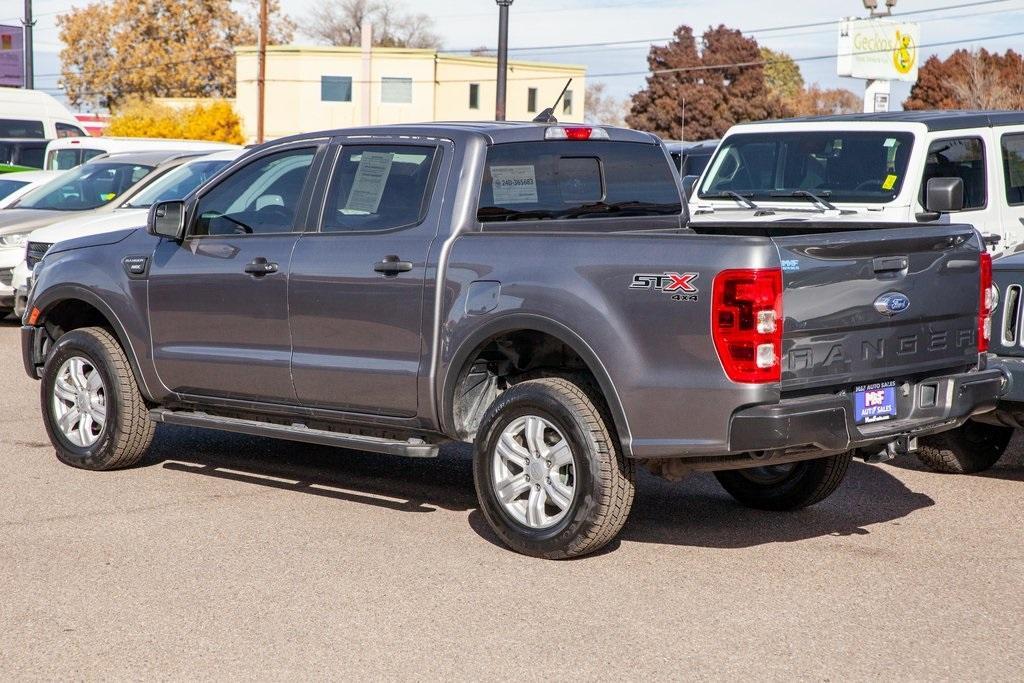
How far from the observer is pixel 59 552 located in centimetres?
617

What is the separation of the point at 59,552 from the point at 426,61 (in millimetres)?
62489

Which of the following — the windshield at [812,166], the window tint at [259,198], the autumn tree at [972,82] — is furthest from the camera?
the autumn tree at [972,82]

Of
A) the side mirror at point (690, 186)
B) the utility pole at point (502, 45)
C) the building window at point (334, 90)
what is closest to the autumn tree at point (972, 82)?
the utility pole at point (502, 45)

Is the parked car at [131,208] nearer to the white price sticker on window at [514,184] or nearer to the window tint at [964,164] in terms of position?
the window tint at [964,164]

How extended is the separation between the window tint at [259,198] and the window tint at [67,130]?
23.1 meters

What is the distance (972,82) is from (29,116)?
1169 inches

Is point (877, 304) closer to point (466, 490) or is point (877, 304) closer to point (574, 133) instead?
point (574, 133)

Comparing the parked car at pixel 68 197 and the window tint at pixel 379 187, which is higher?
the window tint at pixel 379 187

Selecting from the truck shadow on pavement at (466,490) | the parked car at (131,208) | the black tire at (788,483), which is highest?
the parked car at (131,208)

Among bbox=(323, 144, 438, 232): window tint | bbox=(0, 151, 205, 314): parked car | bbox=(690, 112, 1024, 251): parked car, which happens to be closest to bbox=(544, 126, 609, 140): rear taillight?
bbox=(323, 144, 438, 232): window tint

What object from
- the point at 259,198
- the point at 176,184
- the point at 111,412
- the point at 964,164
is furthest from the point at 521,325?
the point at 176,184

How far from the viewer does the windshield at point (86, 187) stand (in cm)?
1520

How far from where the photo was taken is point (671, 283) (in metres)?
5.61

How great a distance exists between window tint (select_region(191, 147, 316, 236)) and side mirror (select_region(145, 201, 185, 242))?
3.3 inches
